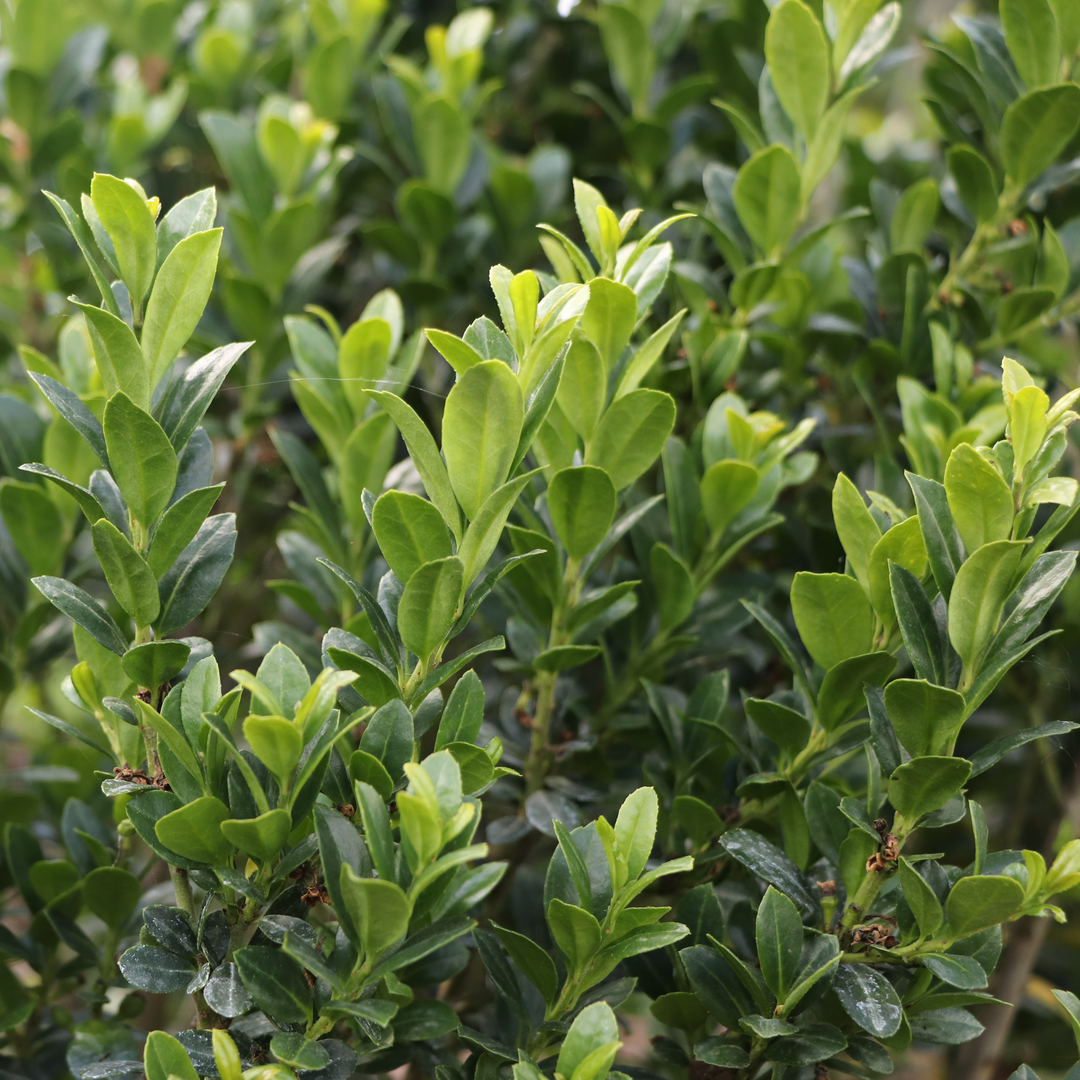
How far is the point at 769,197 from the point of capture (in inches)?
51.1

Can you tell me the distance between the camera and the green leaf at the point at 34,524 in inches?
48.3

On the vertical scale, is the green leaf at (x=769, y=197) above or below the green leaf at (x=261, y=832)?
above

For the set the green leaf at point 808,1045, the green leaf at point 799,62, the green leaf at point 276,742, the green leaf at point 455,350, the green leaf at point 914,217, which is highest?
the green leaf at point 799,62

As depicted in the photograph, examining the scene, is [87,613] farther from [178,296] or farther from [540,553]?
[540,553]

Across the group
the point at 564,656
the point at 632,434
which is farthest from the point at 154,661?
the point at 632,434

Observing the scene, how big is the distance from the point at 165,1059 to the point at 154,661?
0.32 meters

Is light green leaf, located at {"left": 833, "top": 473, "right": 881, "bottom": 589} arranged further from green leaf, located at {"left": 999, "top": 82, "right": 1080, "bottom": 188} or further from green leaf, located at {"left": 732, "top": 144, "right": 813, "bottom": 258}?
green leaf, located at {"left": 999, "top": 82, "right": 1080, "bottom": 188}

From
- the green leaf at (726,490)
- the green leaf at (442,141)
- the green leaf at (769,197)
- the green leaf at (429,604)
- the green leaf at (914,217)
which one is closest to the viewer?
the green leaf at (429,604)

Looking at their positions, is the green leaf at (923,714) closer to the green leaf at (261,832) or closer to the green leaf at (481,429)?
the green leaf at (481,429)

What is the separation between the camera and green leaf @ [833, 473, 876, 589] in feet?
3.19

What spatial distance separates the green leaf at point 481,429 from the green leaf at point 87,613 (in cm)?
34

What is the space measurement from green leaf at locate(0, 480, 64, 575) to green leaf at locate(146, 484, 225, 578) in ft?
1.31

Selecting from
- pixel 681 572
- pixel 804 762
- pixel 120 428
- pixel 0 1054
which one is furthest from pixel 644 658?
pixel 0 1054

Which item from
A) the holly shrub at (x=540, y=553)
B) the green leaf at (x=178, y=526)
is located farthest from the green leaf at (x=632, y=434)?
the green leaf at (x=178, y=526)
